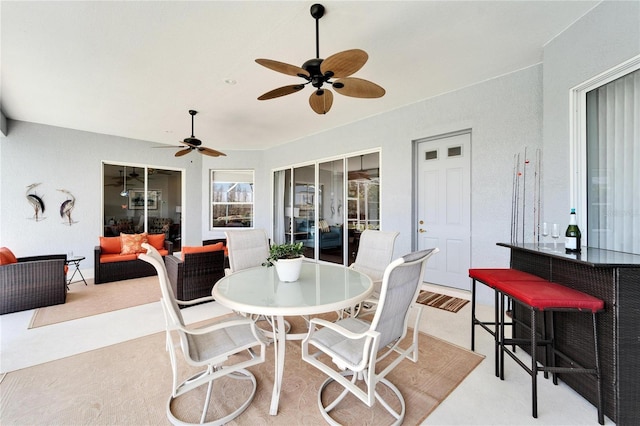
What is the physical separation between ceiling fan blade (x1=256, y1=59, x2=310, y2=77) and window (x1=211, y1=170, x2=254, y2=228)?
5.61m

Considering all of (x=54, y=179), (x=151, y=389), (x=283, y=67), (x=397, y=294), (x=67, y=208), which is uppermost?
(x=283, y=67)

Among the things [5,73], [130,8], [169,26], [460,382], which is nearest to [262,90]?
[169,26]

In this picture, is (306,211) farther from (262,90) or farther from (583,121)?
(583,121)

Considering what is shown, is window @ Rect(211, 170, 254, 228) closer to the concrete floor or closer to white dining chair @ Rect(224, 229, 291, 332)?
the concrete floor

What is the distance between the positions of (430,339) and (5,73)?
5.80 metres

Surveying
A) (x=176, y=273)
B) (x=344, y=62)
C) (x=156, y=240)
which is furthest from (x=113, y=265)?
(x=344, y=62)

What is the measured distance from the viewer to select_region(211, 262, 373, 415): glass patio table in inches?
59.0

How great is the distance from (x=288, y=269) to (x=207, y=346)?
73 centimetres

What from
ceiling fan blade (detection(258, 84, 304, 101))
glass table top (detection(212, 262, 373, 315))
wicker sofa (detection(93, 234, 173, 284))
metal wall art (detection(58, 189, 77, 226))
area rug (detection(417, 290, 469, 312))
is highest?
ceiling fan blade (detection(258, 84, 304, 101))

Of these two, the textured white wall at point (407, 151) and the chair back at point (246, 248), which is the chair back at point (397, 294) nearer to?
the chair back at point (246, 248)

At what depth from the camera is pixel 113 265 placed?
4590 mm

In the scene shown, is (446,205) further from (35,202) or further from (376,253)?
(35,202)

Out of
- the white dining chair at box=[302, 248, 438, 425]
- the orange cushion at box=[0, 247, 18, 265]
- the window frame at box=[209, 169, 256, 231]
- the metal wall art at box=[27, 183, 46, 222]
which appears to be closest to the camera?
the white dining chair at box=[302, 248, 438, 425]

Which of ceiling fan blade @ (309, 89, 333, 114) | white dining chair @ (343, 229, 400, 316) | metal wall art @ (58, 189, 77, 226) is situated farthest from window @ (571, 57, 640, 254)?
metal wall art @ (58, 189, 77, 226)
